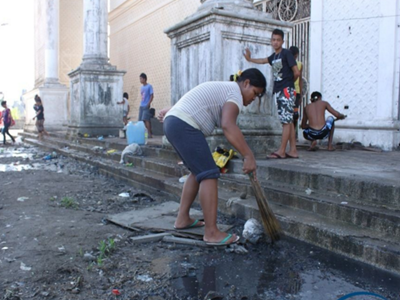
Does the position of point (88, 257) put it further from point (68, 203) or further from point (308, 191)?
point (308, 191)

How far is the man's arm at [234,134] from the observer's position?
3.03m

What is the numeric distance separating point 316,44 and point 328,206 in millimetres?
6023

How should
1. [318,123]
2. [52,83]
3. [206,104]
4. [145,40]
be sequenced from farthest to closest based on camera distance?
Result: [145,40] → [52,83] → [318,123] → [206,104]

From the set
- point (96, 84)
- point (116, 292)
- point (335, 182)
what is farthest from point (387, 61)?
point (96, 84)

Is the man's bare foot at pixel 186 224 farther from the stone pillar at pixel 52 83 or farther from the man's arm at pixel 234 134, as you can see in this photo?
the stone pillar at pixel 52 83

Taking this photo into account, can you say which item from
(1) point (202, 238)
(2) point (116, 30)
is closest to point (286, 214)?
(1) point (202, 238)

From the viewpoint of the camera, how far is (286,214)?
3418 mm

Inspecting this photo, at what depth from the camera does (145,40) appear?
16.7 meters

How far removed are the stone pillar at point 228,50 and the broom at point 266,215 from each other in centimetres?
203

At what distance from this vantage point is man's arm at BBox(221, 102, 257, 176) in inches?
119

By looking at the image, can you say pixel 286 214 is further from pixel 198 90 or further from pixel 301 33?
pixel 301 33

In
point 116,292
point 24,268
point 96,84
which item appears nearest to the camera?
point 116,292

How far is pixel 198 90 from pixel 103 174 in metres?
4.64

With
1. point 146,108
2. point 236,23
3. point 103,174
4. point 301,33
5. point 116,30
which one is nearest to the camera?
point 236,23
